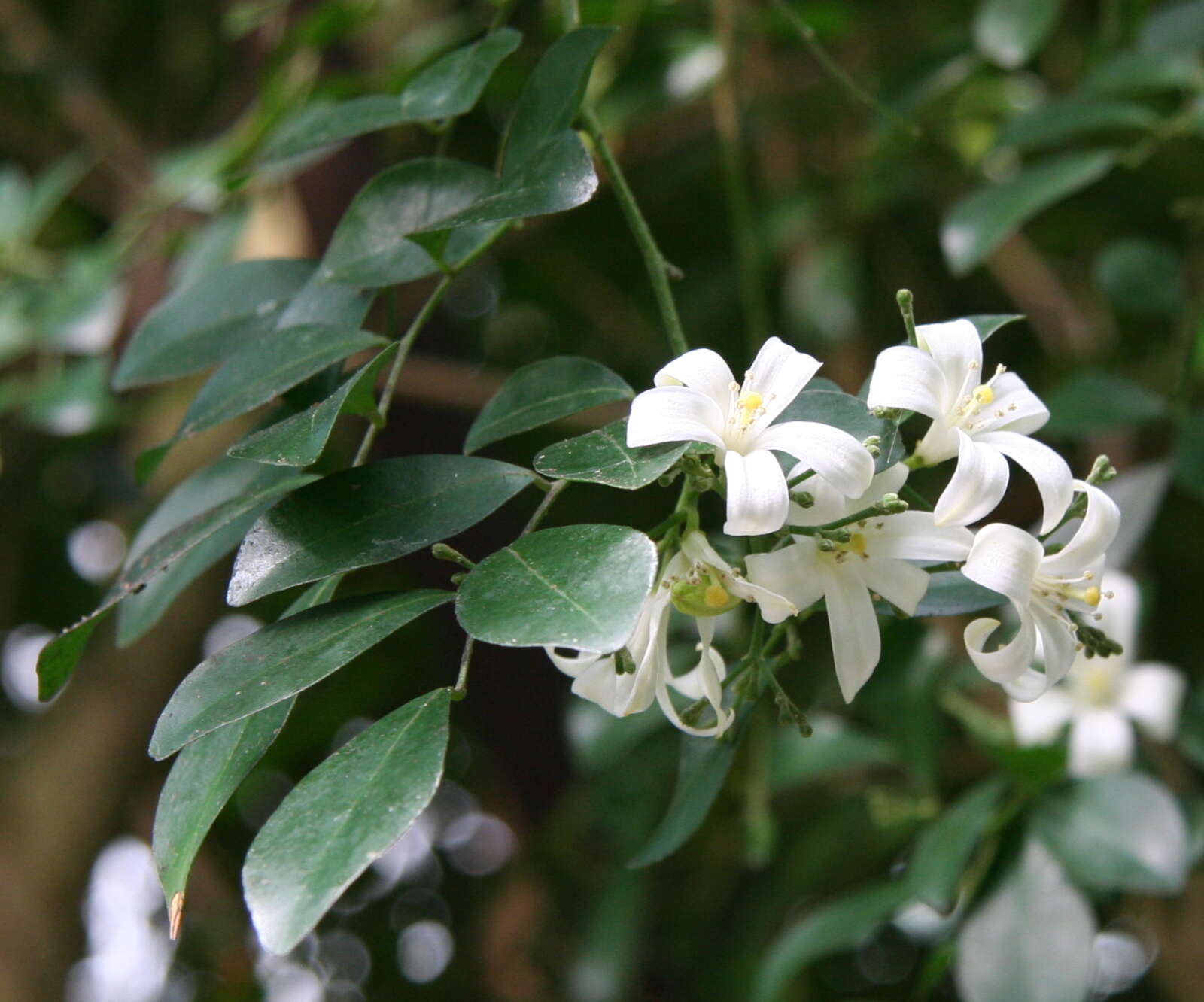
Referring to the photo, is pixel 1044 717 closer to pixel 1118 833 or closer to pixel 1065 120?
pixel 1118 833

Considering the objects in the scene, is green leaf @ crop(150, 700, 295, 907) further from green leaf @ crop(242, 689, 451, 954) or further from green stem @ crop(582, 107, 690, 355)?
green stem @ crop(582, 107, 690, 355)

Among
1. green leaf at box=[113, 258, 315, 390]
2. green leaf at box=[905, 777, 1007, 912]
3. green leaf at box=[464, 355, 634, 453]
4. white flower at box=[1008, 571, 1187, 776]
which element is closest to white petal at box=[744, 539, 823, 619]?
green leaf at box=[464, 355, 634, 453]

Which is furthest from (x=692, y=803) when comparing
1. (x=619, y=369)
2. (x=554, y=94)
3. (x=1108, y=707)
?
(x=619, y=369)

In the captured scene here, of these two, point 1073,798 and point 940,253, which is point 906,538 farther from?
point 940,253

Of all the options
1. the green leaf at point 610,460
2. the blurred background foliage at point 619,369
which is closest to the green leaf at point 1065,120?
the blurred background foliage at point 619,369

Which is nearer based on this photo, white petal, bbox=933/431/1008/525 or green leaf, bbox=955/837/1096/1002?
white petal, bbox=933/431/1008/525

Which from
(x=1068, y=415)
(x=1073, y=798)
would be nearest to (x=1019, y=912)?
(x=1073, y=798)
